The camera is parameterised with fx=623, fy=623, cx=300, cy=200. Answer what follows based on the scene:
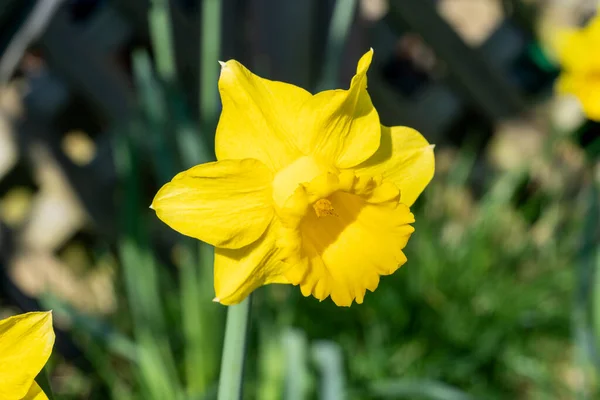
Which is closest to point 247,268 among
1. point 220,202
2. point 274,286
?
point 220,202

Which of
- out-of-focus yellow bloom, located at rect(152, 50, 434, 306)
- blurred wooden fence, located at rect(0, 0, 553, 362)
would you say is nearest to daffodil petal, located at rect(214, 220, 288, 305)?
out-of-focus yellow bloom, located at rect(152, 50, 434, 306)

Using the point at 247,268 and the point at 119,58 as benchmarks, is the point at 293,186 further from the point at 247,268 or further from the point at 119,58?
the point at 119,58

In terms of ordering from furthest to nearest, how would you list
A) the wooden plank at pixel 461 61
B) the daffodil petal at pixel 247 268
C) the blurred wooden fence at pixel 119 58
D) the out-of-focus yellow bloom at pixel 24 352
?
1. the wooden plank at pixel 461 61
2. the blurred wooden fence at pixel 119 58
3. the daffodil petal at pixel 247 268
4. the out-of-focus yellow bloom at pixel 24 352

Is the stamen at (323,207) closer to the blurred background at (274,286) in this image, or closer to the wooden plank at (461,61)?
the blurred background at (274,286)

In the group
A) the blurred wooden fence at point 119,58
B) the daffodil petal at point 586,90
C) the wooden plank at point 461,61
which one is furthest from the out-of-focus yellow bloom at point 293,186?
the wooden plank at point 461,61

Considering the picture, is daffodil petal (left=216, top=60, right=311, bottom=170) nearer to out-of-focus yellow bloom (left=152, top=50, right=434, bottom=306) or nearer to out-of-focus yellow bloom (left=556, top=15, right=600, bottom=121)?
out-of-focus yellow bloom (left=152, top=50, right=434, bottom=306)

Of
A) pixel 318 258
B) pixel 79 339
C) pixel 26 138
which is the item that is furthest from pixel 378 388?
pixel 26 138
